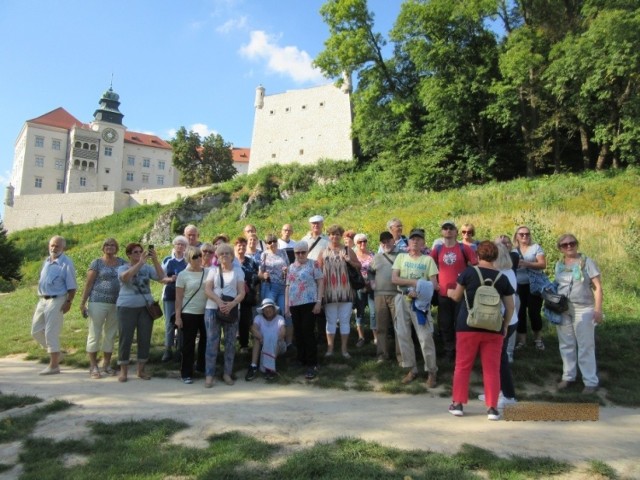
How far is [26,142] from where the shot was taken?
198 ft

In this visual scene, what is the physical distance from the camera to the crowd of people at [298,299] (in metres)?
5.48

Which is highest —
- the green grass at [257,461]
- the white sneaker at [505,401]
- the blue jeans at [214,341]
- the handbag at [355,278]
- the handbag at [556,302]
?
the handbag at [355,278]

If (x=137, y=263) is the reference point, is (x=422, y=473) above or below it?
below

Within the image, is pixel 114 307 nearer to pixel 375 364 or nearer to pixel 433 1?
pixel 375 364

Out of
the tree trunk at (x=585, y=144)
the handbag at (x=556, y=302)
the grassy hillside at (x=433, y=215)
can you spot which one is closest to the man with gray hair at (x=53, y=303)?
the grassy hillside at (x=433, y=215)

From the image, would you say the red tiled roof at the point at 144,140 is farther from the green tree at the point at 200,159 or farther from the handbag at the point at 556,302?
the handbag at the point at 556,302

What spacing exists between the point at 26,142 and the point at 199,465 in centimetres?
6980

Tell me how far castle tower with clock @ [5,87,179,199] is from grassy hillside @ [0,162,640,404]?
22.8m

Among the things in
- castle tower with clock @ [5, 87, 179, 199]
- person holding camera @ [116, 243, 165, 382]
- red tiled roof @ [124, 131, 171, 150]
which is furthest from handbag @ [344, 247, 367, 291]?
red tiled roof @ [124, 131, 171, 150]

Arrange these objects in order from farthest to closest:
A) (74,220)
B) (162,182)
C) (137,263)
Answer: (162,182) < (74,220) < (137,263)

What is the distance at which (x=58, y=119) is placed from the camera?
212ft

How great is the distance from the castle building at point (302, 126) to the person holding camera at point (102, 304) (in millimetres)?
30372

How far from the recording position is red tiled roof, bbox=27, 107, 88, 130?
62.8 m

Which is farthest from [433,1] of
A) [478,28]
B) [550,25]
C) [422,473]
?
[422,473]
